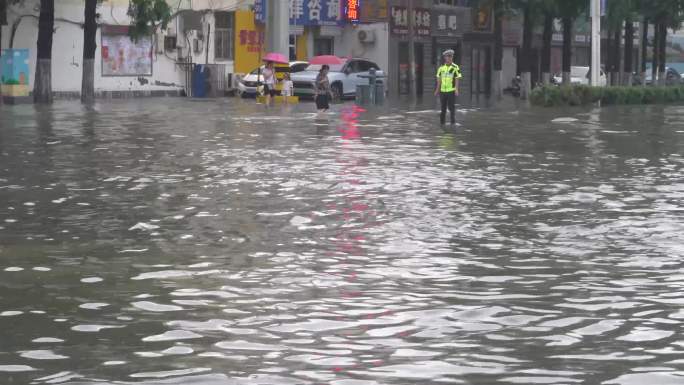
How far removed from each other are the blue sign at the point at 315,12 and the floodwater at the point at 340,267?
132 ft

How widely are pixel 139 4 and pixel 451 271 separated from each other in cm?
3616

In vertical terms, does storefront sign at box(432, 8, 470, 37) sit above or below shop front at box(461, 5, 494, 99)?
above

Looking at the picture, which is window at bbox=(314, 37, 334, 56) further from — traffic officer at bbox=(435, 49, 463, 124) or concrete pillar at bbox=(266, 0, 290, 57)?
traffic officer at bbox=(435, 49, 463, 124)

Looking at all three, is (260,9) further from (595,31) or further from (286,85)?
(595,31)

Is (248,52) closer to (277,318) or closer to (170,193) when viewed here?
(170,193)

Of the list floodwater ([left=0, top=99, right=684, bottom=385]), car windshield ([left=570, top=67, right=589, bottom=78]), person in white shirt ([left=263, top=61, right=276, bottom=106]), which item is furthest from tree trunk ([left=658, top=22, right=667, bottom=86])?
floodwater ([left=0, top=99, right=684, bottom=385])

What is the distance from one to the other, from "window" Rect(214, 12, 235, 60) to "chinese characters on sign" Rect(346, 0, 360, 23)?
7210mm

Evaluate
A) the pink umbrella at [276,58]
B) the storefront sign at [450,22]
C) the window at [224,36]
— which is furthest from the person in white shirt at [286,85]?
the storefront sign at [450,22]

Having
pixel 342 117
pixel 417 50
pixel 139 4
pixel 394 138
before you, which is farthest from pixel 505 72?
pixel 394 138

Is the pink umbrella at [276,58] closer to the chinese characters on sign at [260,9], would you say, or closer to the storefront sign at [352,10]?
the chinese characters on sign at [260,9]

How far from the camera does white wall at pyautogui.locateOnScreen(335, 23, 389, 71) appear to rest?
2554 inches

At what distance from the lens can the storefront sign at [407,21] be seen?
6544 centimetres

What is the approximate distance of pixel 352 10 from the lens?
63.9m

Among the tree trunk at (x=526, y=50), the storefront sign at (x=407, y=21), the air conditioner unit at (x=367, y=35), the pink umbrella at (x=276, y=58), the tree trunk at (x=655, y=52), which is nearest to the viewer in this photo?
the pink umbrella at (x=276, y=58)
